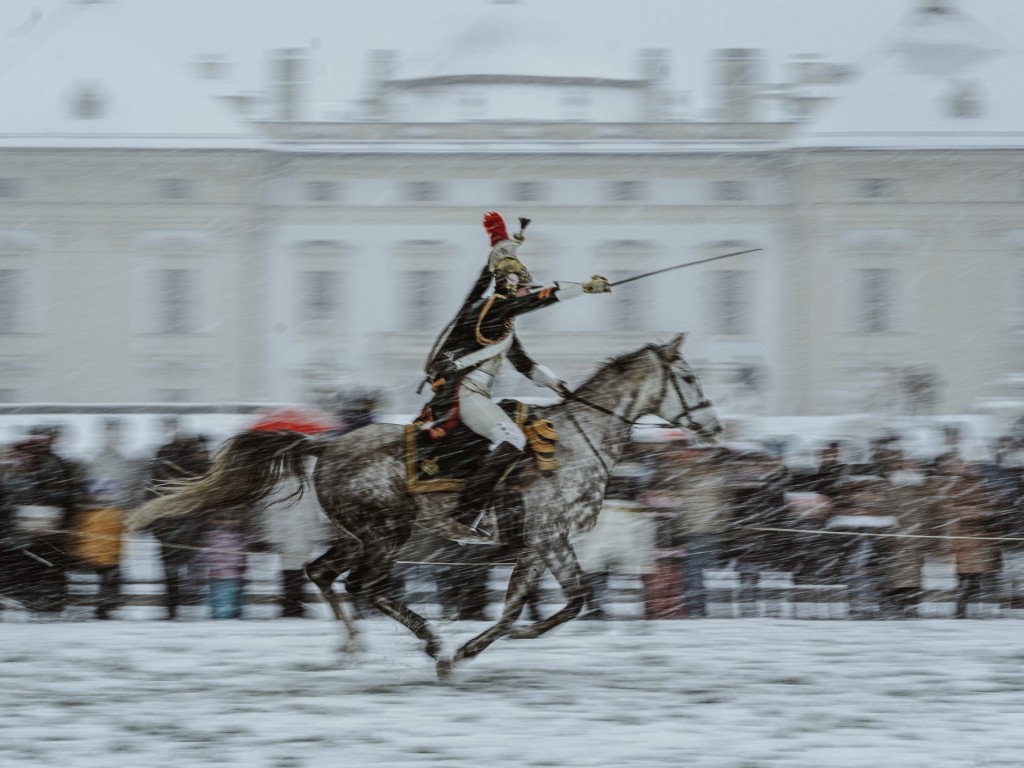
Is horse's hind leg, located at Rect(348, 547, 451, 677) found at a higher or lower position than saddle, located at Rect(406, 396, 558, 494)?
lower

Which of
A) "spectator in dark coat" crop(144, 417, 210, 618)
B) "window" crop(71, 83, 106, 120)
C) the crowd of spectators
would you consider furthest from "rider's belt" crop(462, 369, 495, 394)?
"window" crop(71, 83, 106, 120)

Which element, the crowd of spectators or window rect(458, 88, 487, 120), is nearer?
the crowd of spectators

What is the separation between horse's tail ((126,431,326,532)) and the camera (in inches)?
342

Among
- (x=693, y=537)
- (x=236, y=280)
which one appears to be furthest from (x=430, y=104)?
(x=693, y=537)

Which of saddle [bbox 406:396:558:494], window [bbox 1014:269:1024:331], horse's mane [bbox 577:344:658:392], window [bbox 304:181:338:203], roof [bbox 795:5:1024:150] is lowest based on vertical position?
saddle [bbox 406:396:558:494]

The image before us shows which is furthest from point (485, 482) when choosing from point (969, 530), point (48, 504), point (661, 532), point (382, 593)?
point (969, 530)

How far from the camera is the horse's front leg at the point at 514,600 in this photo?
7.92 metres

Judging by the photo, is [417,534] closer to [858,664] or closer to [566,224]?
[858,664]

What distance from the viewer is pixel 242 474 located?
8711 mm

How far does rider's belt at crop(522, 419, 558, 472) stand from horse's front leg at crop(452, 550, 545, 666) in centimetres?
49

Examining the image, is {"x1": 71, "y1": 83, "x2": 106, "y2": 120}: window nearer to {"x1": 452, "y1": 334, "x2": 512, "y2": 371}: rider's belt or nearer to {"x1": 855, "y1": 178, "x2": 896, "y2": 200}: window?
{"x1": 855, "y1": 178, "x2": 896, "y2": 200}: window

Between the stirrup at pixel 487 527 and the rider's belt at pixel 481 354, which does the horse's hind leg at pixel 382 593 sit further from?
the rider's belt at pixel 481 354

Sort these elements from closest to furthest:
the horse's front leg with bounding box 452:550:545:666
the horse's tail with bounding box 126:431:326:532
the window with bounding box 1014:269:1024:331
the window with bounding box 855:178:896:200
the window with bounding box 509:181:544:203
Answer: the horse's front leg with bounding box 452:550:545:666, the horse's tail with bounding box 126:431:326:532, the window with bounding box 1014:269:1024:331, the window with bounding box 855:178:896:200, the window with bounding box 509:181:544:203

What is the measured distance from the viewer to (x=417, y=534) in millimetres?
9367
